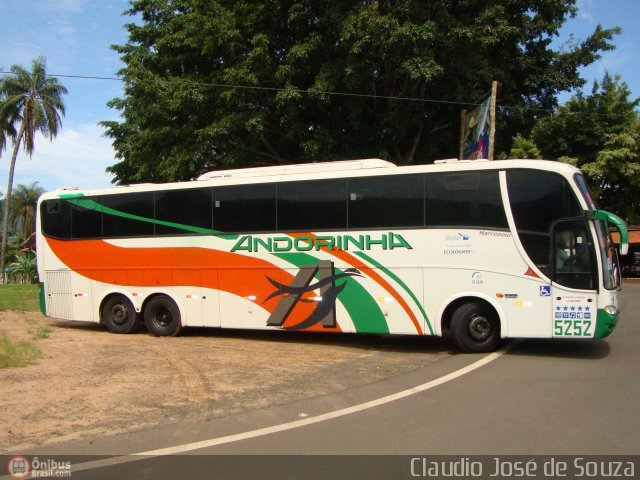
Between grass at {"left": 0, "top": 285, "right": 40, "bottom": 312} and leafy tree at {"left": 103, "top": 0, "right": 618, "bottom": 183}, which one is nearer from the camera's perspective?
leafy tree at {"left": 103, "top": 0, "right": 618, "bottom": 183}

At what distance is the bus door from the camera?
8.65 meters

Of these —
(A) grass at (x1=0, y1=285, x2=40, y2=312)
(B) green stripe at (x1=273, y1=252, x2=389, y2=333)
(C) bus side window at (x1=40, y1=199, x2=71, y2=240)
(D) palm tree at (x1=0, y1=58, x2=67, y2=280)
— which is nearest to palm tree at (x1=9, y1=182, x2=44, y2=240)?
(D) palm tree at (x1=0, y1=58, x2=67, y2=280)

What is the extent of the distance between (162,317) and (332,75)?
849 cm

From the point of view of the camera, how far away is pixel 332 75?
15.9 metres

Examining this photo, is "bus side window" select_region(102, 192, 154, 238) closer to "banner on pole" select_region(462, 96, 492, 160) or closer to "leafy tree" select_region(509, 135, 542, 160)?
"banner on pole" select_region(462, 96, 492, 160)

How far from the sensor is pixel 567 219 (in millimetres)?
8805

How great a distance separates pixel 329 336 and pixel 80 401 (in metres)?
6.28

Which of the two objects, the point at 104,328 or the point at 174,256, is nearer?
the point at 174,256

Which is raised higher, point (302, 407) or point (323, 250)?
point (323, 250)

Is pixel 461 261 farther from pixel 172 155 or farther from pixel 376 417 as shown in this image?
pixel 172 155

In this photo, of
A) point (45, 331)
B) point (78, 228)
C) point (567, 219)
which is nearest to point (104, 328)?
point (45, 331)

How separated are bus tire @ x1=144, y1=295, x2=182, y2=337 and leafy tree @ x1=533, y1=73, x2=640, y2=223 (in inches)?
807

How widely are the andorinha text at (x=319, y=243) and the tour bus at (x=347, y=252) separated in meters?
0.02

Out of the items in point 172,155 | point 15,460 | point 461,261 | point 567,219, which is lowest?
point 15,460
